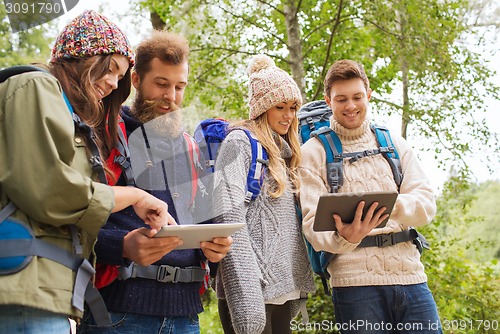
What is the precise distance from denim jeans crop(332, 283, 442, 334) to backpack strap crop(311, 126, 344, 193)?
567mm

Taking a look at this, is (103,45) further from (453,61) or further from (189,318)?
(453,61)

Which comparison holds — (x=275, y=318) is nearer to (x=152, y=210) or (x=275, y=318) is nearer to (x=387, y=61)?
(x=152, y=210)

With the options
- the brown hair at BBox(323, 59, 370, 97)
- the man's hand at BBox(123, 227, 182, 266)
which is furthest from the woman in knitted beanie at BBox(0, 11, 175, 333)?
the brown hair at BBox(323, 59, 370, 97)

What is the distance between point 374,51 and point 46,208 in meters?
6.95

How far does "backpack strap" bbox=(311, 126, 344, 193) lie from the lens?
3.26 m

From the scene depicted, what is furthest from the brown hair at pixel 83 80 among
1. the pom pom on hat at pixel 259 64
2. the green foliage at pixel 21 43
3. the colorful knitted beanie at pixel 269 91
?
the green foliage at pixel 21 43

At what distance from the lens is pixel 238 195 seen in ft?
9.65

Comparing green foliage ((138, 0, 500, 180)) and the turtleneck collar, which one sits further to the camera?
green foliage ((138, 0, 500, 180))

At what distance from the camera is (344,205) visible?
2.84 meters

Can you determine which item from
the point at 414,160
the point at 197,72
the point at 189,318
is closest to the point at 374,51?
the point at 197,72

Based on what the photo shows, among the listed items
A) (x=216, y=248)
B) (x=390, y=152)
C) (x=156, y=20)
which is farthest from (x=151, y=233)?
(x=156, y=20)

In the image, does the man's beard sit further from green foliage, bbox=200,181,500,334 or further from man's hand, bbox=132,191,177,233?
green foliage, bbox=200,181,500,334

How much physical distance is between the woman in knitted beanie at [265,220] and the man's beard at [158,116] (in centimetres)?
33

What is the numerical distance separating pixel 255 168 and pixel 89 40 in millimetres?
1125
